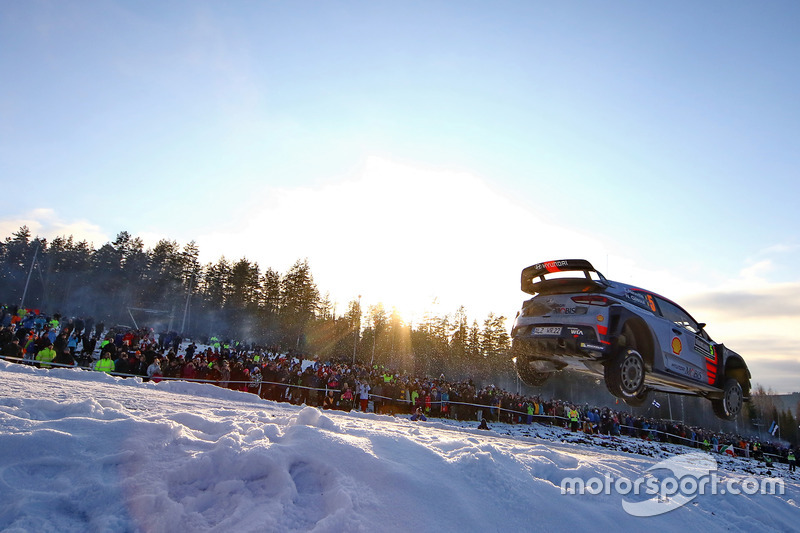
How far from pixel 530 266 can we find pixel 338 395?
11303 millimetres

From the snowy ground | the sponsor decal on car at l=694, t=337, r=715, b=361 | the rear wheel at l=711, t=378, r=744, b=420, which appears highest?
the sponsor decal on car at l=694, t=337, r=715, b=361

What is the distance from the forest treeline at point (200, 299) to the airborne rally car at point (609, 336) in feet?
134

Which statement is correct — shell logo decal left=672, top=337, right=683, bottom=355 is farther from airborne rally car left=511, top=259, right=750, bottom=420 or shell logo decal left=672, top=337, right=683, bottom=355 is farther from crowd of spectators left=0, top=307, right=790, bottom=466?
crowd of spectators left=0, top=307, right=790, bottom=466

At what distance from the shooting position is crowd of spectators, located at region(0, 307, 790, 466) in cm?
1406

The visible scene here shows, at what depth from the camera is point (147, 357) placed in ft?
48.8

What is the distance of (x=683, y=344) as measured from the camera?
8.92 m

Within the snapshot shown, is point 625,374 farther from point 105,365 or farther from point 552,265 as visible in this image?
point 105,365

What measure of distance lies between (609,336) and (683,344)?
2470mm

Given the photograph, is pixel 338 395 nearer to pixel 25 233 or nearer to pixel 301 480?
pixel 301 480

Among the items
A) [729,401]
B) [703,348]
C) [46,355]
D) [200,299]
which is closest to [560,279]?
[703,348]

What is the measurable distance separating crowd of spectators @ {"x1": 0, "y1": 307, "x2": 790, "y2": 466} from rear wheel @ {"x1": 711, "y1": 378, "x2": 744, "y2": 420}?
11.0 meters

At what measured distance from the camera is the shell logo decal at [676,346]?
8641mm

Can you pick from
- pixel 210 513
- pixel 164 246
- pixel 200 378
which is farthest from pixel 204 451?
pixel 164 246

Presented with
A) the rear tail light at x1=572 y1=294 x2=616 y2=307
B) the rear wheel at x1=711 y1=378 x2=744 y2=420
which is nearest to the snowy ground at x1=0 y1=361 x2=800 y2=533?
the rear tail light at x1=572 y1=294 x2=616 y2=307
